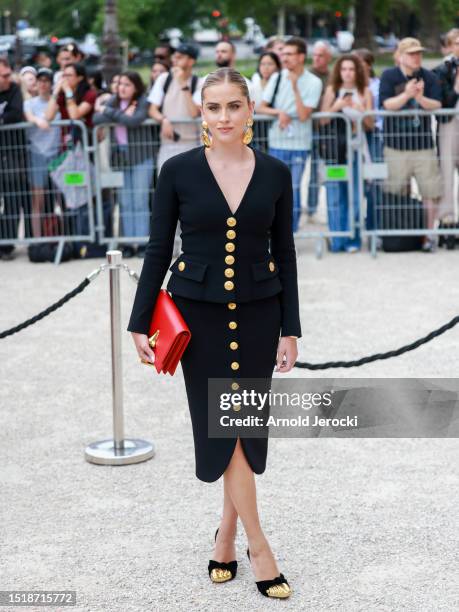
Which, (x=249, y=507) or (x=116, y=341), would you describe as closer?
(x=249, y=507)

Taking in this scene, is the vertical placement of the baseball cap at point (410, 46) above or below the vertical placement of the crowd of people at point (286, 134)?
above

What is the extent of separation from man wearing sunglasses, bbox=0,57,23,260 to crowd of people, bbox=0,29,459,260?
1 centimetres

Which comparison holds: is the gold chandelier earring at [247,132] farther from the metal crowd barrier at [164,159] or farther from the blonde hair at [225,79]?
the metal crowd barrier at [164,159]

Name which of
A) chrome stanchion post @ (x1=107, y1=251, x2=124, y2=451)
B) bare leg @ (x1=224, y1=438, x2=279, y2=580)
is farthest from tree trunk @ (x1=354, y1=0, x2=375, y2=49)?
bare leg @ (x1=224, y1=438, x2=279, y2=580)

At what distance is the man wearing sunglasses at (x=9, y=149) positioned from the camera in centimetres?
1195

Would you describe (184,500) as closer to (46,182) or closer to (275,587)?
(275,587)

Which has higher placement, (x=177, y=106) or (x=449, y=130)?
(x=177, y=106)

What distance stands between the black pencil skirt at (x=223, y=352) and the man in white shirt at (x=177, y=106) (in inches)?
293

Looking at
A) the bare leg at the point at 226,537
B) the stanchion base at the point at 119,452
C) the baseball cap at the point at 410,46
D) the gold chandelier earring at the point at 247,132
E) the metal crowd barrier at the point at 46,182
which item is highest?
the baseball cap at the point at 410,46

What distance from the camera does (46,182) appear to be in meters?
12.1

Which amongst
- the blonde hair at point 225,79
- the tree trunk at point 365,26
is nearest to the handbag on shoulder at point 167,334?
the blonde hair at point 225,79

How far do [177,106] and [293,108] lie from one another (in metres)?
1.19

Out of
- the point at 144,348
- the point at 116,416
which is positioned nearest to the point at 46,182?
the point at 116,416

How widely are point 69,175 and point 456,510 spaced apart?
7.52 metres
